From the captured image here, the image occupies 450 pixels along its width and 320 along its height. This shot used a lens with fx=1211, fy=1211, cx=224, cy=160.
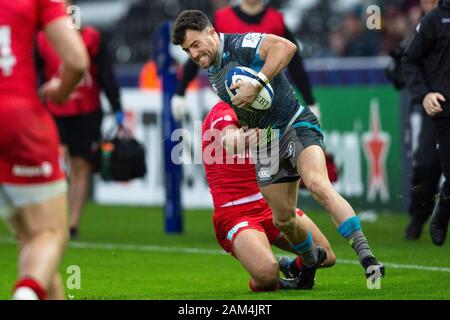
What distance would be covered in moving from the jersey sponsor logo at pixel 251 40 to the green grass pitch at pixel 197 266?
162cm

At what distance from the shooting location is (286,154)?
25.9ft

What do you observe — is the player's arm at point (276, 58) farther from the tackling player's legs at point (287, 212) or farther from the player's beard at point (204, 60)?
the tackling player's legs at point (287, 212)

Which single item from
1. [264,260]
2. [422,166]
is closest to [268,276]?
[264,260]

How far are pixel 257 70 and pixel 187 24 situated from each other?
1.78 ft

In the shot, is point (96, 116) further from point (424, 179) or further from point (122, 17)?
point (122, 17)

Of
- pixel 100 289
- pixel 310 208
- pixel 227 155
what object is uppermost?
pixel 227 155

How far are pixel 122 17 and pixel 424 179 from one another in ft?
44.0

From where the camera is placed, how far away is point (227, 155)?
8688mm

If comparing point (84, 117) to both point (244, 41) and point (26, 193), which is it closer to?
point (244, 41)

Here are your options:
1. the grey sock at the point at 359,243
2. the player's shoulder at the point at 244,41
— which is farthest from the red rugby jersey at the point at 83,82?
the grey sock at the point at 359,243

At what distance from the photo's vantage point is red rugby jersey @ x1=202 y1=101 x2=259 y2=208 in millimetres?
8578

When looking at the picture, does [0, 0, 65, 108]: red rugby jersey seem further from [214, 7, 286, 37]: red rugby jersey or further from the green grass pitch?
[214, 7, 286, 37]: red rugby jersey

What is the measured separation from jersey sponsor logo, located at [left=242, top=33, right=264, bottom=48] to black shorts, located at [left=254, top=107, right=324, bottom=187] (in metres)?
0.59
